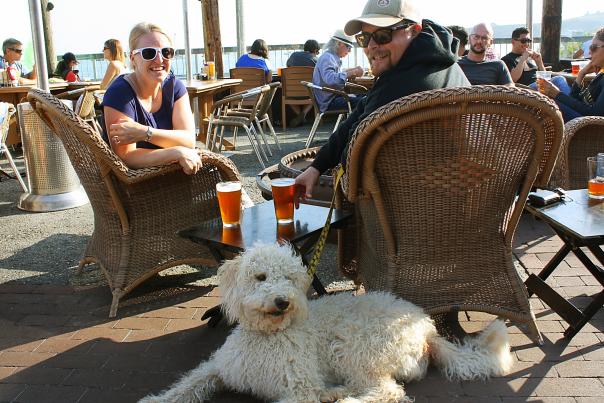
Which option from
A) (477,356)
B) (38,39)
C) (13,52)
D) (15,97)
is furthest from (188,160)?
(13,52)

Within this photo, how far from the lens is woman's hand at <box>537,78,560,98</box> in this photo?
510 centimetres

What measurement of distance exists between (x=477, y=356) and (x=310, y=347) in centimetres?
71

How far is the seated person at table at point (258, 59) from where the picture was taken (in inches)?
437

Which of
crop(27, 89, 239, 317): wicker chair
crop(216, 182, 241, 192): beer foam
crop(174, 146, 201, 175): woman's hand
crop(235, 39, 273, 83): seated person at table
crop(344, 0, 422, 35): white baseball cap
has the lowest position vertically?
crop(27, 89, 239, 317): wicker chair

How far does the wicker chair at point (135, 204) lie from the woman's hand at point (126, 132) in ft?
0.52

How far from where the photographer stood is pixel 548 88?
16.9 feet

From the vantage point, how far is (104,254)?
3.52 m

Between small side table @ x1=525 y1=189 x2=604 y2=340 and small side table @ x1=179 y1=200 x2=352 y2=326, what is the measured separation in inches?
38.1

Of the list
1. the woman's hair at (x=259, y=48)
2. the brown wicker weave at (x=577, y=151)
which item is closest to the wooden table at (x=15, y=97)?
the woman's hair at (x=259, y=48)

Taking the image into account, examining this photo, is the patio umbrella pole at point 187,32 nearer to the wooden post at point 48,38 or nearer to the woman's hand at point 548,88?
the woman's hand at point 548,88

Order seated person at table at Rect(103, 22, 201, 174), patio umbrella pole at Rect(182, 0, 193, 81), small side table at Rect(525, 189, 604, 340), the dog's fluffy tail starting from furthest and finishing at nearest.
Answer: patio umbrella pole at Rect(182, 0, 193, 81)
seated person at table at Rect(103, 22, 201, 174)
small side table at Rect(525, 189, 604, 340)
the dog's fluffy tail

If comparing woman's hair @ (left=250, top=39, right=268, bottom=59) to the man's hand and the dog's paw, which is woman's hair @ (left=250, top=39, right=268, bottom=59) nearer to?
the man's hand

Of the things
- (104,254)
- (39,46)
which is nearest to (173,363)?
(104,254)

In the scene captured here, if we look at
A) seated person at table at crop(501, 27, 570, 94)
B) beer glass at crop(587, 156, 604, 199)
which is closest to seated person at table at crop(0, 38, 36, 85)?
seated person at table at crop(501, 27, 570, 94)
